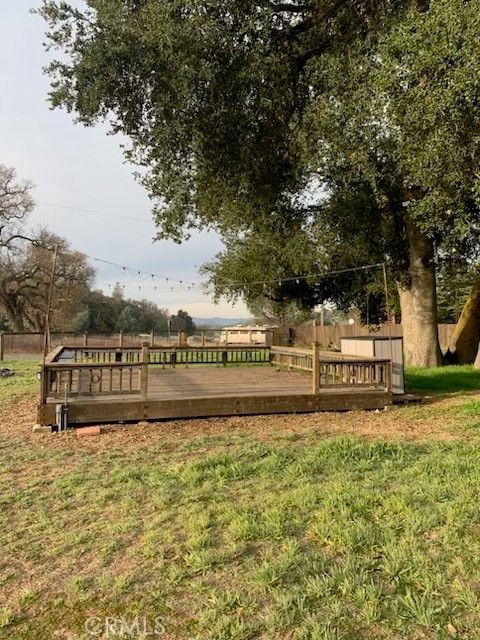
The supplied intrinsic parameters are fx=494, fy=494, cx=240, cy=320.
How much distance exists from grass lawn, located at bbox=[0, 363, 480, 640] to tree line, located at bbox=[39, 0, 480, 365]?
4404 mm

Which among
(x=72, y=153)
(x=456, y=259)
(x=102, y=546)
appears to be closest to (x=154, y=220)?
(x=72, y=153)

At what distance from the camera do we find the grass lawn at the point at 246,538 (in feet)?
7.02

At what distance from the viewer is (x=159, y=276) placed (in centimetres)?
2584

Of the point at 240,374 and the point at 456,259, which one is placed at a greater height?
the point at 456,259

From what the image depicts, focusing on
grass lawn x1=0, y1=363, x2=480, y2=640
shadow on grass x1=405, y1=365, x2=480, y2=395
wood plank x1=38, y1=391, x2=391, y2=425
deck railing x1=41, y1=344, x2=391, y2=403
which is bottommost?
grass lawn x1=0, y1=363, x2=480, y2=640

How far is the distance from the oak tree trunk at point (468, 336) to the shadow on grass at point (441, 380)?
2.26 meters

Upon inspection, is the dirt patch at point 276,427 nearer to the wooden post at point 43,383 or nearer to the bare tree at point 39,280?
the wooden post at point 43,383

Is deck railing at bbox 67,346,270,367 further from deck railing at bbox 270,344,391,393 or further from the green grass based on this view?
deck railing at bbox 270,344,391,393

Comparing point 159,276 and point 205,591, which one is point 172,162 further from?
point 159,276

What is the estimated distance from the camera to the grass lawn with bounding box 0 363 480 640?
2.14m

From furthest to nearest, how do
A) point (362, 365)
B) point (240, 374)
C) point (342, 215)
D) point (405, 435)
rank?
1. point (342, 215)
2. point (240, 374)
3. point (362, 365)
4. point (405, 435)

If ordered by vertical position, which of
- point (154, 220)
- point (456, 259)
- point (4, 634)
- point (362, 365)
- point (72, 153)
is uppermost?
point (72, 153)

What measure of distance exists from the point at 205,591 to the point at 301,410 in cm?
481

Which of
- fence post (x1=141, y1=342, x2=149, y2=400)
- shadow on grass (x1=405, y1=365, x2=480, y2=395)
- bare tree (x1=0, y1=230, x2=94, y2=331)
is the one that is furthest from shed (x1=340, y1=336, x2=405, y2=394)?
bare tree (x1=0, y1=230, x2=94, y2=331)
